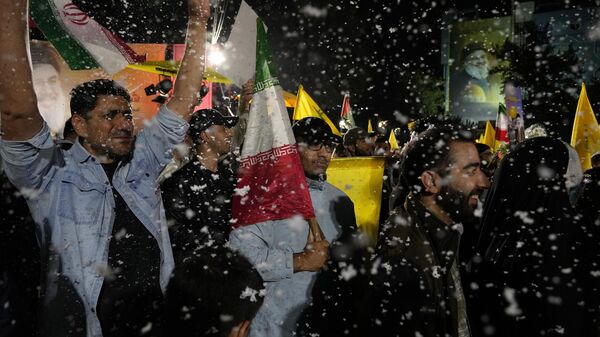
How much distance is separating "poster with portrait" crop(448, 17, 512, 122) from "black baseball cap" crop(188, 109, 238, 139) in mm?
64150

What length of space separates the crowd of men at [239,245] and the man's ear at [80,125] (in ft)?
0.04

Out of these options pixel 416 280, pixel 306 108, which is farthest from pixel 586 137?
pixel 416 280

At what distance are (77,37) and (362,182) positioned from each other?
3079 mm

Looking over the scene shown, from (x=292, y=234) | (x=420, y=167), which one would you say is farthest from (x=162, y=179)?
(x=420, y=167)

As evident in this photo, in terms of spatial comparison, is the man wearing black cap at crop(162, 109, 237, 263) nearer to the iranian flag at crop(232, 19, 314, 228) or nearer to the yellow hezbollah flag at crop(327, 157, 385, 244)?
the iranian flag at crop(232, 19, 314, 228)

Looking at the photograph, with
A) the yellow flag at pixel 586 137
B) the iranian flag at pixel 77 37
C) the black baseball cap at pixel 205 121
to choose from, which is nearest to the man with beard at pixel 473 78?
the yellow flag at pixel 586 137

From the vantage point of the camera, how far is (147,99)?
1143 cm

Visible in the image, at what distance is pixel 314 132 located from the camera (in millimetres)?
3896

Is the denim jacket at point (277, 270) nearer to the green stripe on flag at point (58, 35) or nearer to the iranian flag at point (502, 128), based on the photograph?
the green stripe on flag at point (58, 35)

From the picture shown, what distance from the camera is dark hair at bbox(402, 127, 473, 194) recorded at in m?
2.77

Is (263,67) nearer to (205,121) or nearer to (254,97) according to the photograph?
(254,97)

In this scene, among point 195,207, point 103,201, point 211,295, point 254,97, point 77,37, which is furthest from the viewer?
point 77,37

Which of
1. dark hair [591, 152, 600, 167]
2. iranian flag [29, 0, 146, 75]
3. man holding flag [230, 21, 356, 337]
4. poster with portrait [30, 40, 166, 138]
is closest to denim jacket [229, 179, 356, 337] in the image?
man holding flag [230, 21, 356, 337]

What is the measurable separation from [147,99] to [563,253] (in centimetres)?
1007
